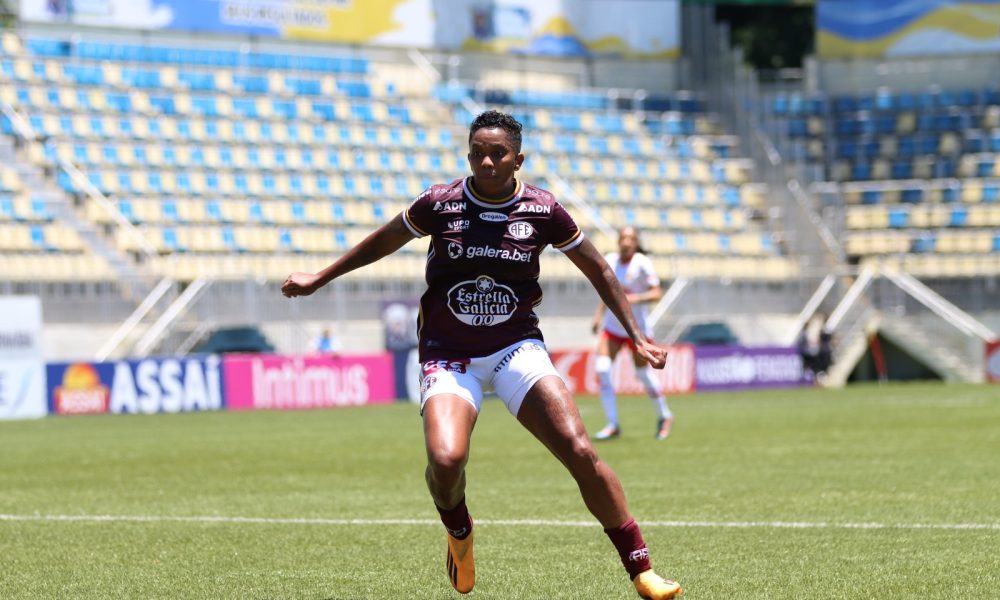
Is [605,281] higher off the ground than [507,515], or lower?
higher

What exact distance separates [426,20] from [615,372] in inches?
593

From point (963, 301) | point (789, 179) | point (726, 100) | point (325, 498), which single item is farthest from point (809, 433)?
point (726, 100)

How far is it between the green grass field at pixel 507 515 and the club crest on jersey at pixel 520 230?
176cm

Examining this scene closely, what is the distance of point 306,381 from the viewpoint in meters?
33.0

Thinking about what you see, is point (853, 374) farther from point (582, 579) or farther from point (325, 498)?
point (582, 579)

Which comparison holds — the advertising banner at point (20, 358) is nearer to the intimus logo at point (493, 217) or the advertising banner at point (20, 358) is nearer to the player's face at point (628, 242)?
the player's face at point (628, 242)

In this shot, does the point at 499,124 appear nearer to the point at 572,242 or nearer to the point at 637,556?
the point at 572,242

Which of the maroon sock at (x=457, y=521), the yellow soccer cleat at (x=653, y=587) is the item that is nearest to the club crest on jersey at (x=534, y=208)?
the maroon sock at (x=457, y=521)

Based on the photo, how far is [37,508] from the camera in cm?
1240

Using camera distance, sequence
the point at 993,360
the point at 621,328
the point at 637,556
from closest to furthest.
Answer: the point at 637,556 → the point at 621,328 → the point at 993,360

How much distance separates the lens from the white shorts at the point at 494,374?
7.69m

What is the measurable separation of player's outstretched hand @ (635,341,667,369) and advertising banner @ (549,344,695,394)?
87.0 ft

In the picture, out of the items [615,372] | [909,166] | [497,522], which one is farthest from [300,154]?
[497,522]

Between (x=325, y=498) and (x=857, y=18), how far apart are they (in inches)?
1638
